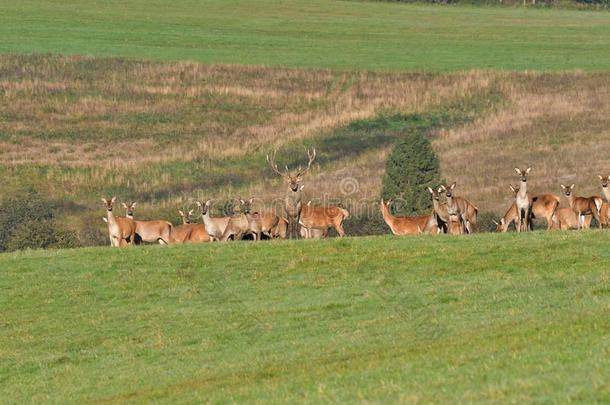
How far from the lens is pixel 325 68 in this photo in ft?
231

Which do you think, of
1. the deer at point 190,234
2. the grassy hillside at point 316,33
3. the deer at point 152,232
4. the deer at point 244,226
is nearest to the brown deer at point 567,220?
the deer at point 244,226

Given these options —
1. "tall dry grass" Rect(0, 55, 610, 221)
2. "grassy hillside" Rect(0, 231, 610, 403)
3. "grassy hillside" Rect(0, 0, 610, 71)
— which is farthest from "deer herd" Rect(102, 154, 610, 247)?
"grassy hillside" Rect(0, 0, 610, 71)

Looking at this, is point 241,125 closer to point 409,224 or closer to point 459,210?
point 409,224

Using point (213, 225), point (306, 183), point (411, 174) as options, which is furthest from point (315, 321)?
point (306, 183)

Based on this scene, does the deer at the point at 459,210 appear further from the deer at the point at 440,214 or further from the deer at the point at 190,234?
the deer at the point at 190,234

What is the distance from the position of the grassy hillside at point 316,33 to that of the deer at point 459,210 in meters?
40.0

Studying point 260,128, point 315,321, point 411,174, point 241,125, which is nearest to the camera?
point 315,321

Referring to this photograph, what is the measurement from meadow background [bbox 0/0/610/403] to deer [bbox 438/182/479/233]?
3.13 meters

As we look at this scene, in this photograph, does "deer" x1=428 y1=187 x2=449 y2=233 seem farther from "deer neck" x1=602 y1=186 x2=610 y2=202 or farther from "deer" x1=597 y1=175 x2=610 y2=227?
"deer neck" x1=602 y1=186 x2=610 y2=202

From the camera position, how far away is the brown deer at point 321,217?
31406 millimetres

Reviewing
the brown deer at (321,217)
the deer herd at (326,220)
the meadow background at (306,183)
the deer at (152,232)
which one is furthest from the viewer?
the brown deer at (321,217)

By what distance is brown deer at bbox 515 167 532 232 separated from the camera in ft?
95.0

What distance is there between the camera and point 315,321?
68.2ft

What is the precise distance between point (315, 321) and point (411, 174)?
20.3 meters
